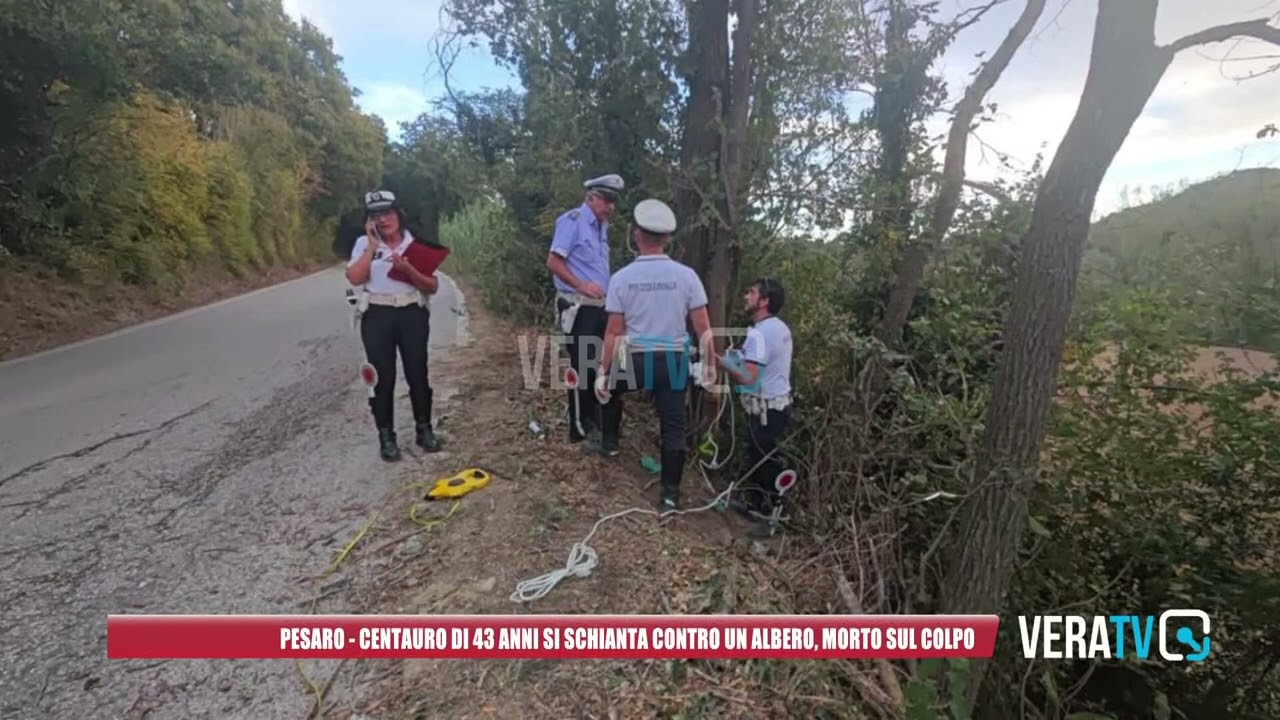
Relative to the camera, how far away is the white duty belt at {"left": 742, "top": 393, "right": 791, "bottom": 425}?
401 cm

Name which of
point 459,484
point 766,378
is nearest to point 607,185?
point 766,378

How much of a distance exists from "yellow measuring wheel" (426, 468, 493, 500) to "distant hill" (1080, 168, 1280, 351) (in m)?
3.84

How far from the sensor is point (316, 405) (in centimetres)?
551

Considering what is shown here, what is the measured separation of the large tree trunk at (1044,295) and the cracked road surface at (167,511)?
315 cm

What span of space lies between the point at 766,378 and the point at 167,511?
11.7 ft

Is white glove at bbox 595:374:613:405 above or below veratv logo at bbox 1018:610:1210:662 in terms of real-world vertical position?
Result: above

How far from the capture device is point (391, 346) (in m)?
3.95

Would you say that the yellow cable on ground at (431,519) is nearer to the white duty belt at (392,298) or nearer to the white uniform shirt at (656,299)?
the white duty belt at (392,298)

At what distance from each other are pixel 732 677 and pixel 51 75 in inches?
433

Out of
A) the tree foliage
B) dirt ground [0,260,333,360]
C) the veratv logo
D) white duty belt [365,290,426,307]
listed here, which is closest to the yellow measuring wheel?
white duty belt [365,290,426,307]

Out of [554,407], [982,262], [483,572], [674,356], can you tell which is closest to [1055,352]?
[982,262]

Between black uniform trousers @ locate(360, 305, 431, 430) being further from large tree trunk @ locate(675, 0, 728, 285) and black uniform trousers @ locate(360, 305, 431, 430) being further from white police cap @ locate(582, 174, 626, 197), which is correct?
large tree trunk @ locate(675, 0, 728, 285)

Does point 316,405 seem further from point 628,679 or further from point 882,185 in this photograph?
point 882,185

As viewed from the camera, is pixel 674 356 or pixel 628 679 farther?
pixel 674 356
